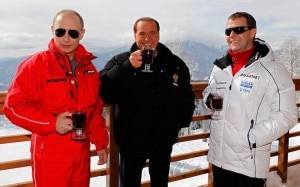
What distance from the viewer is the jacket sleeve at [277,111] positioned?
1979 mm

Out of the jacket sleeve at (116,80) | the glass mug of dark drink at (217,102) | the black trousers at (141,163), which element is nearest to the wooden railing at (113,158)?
the black trousers at (141,163)

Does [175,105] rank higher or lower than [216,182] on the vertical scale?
higher

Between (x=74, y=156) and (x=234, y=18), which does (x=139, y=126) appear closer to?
(x=74, y=156)

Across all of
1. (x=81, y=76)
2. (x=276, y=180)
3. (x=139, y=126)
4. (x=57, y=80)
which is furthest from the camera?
(x=276, y=180)

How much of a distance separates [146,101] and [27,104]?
81 centimetres

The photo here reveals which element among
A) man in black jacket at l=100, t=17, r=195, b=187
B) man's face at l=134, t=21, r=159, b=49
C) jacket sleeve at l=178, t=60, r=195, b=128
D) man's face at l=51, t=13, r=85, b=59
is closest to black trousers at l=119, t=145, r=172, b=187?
man in black jacket at l=100, t=17, r=195, b=187

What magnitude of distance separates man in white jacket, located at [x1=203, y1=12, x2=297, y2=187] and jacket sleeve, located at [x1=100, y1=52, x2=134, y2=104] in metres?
0.64

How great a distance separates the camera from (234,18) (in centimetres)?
218

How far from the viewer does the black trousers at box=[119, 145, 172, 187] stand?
2.21m

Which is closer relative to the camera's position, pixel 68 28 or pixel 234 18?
pixel 68 28

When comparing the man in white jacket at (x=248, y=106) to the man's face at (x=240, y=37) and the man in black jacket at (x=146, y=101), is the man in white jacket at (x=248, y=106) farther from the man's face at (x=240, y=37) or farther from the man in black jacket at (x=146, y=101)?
the man in black jacket at (x=146, y=101)

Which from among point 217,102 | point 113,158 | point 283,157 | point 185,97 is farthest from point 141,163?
point 283,157

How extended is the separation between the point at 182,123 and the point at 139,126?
0.37 metres

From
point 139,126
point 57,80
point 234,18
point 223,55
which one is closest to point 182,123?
point 139,126
